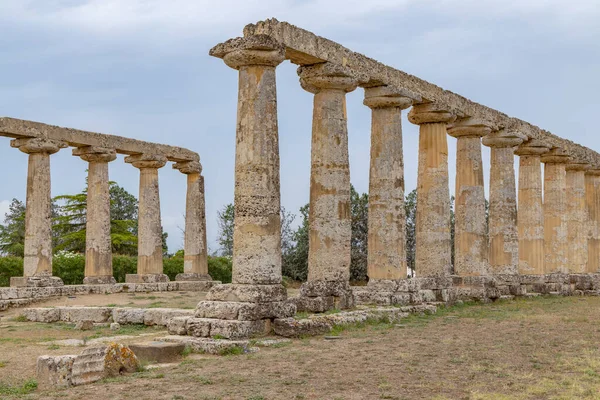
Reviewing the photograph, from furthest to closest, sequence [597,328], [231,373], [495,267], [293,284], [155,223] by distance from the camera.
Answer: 1. [293,284]
2. [155,223]
3. [495,267]
4. [597,328]
5. [231,373]

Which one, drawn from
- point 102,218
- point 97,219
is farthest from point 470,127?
point 97,219

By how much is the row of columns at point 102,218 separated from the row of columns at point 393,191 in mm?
14260

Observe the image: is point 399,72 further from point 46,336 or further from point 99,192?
point 99,192

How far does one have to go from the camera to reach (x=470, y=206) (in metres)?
28.4

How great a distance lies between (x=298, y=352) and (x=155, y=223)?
72.3 ft

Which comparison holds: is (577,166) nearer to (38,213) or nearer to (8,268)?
(38,213)

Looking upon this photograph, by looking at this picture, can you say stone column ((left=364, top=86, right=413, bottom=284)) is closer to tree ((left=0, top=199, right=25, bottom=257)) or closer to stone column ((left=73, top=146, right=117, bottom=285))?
stone column ((left=73, top=146, right=117, bottom=285))

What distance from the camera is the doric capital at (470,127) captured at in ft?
91.5

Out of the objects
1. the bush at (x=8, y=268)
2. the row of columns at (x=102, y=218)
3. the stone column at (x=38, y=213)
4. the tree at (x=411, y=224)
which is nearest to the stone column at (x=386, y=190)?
the stone column at (x=38, y=213)

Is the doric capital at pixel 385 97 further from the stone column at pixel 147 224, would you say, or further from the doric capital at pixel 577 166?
the doric capital at pixel 577 166

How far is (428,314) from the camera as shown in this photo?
74.3 feet

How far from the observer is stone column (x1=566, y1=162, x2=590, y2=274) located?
36.9m

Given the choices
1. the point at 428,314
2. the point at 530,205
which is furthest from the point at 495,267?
the point at 428,314

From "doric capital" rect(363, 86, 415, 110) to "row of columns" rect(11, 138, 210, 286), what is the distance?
14.1 metres
